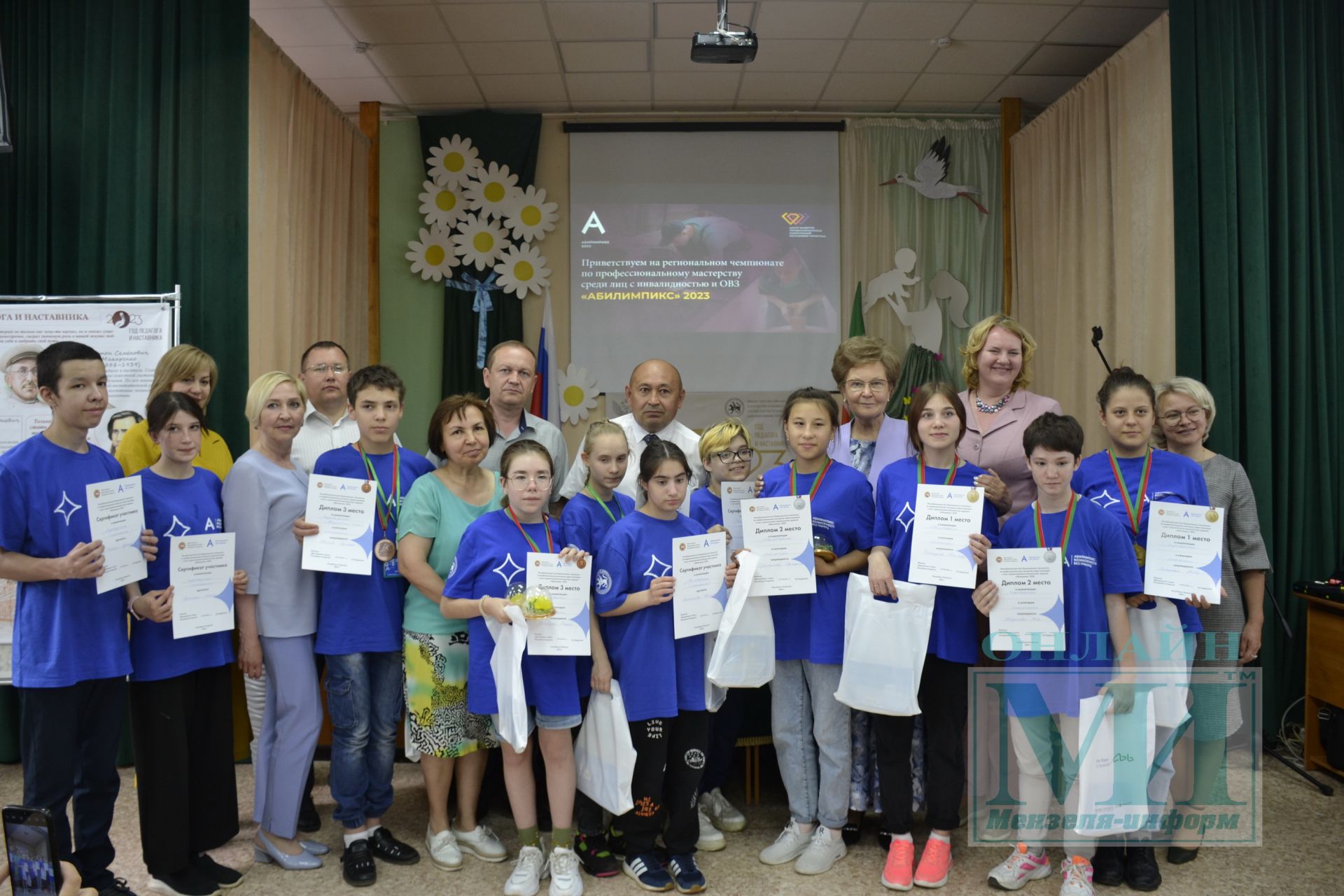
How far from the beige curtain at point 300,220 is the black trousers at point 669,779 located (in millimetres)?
2701

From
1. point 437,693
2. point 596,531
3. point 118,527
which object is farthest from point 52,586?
point 596,531

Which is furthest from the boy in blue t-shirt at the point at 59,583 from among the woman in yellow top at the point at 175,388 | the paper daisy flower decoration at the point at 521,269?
the paper daisy flower decoration at the point at 521,269

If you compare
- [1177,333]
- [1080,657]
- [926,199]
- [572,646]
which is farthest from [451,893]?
[926,199]

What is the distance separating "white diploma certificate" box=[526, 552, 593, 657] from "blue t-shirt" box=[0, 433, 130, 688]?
3.58 ft

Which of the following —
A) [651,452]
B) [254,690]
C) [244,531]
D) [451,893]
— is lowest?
[451,893]

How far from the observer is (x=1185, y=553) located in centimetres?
267

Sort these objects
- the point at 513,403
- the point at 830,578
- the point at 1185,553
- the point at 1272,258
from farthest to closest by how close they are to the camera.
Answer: the point at 1272,258, the point at 513,403, the point at 830,578, the point at 1185,553

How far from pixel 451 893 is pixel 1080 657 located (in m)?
1.94

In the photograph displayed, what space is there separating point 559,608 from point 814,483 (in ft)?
2.86

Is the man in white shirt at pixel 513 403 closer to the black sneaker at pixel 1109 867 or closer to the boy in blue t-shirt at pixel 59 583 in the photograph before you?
the boy in blue t-shirt at pixel 59 583

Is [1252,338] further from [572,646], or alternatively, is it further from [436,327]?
[436,327]

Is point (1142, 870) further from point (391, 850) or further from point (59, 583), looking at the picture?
point (59, 583)

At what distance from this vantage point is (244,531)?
9.10ft

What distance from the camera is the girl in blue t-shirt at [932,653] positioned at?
277 centimetres
